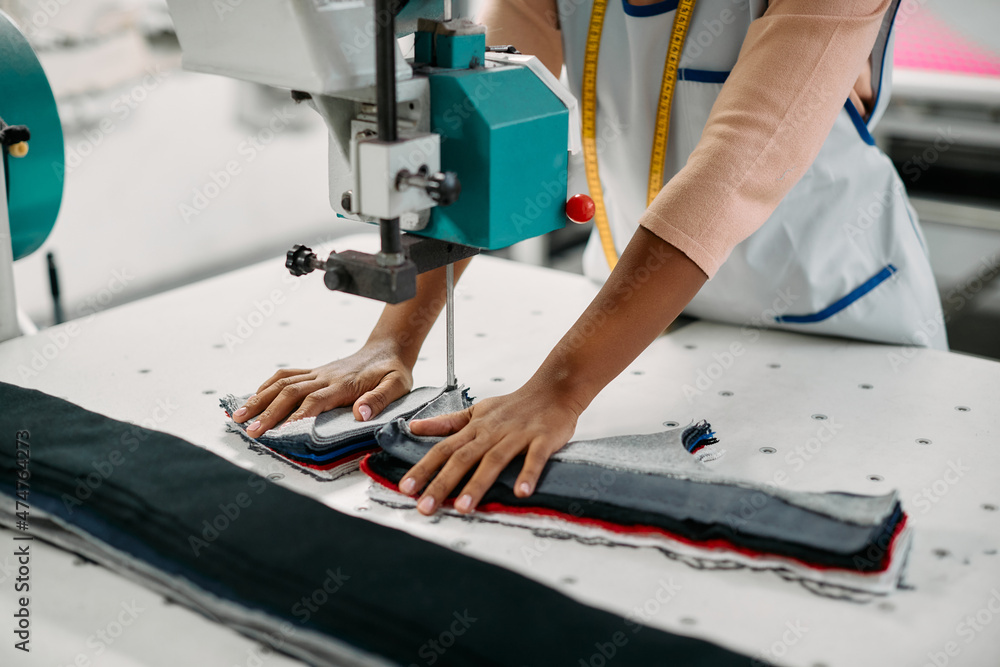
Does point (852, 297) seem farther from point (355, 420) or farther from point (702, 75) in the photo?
point (355, 420)

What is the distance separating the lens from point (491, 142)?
2.67 feet

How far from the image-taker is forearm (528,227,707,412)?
39.8 inches

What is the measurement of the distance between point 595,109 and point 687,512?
72cm

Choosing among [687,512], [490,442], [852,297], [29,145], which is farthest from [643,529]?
[29,145]

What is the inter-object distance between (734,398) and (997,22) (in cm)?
217

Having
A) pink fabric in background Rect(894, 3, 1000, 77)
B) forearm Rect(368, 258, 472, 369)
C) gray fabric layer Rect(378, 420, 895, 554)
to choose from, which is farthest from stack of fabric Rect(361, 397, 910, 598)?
pink fabric in background Rect(894, 3, 1000, 77)

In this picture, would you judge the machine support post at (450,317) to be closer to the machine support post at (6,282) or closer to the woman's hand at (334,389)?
the woman's hand at (334,389)

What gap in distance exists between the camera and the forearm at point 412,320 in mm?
1219

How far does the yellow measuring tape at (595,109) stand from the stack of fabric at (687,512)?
43 centimetres

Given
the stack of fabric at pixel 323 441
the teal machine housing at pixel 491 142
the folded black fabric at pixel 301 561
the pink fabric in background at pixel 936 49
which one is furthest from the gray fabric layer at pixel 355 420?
the pink fabric in background at pixel 936 49

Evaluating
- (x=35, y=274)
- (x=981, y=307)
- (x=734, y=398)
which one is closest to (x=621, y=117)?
(x=734, y=398)

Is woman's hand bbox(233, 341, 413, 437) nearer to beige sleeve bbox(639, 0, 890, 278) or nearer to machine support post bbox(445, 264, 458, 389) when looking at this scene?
machine support post bbox(445, 264, 458, 389)

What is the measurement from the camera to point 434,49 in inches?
34.0

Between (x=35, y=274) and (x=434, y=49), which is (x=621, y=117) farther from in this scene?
(x=35, y=274)
